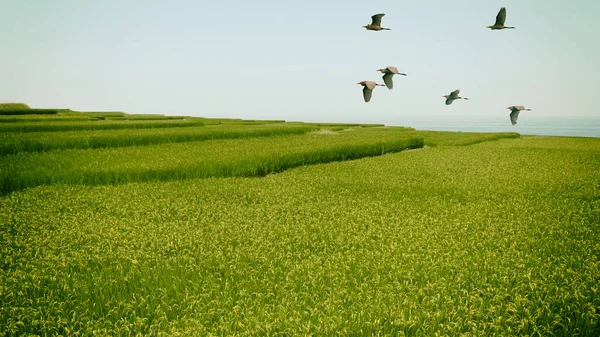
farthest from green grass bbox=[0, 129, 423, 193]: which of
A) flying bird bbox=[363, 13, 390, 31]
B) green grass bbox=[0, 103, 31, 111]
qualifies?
green grass bbox=[0, 103, 31, 111]

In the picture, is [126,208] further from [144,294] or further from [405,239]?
[405,239]

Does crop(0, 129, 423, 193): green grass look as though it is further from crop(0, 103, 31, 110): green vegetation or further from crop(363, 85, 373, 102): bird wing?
crop(0, 103, 31, 110): green vegetation

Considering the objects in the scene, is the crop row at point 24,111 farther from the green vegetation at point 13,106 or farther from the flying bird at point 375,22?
the flying bird at point 375,22

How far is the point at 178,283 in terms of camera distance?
3697 mm

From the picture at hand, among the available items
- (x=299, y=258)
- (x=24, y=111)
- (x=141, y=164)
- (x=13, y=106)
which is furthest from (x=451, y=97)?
(x=13, y=106)

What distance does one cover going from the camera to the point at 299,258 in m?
4.30

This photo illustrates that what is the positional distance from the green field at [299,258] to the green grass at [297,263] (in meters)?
0.02

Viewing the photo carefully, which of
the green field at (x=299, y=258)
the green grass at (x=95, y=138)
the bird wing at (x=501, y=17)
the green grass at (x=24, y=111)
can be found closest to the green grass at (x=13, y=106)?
the green grass at (x=24, y=111)

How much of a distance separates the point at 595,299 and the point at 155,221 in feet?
17.5

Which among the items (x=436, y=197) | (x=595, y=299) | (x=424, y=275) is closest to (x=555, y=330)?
(x=595, y=299)

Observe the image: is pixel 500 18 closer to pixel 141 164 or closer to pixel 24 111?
pixel 141 164

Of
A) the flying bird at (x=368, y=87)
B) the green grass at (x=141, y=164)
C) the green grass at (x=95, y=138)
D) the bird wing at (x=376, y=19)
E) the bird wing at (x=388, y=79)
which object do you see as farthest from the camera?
the green grass at (x=95, y=138)

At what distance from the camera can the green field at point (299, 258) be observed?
10.1ft

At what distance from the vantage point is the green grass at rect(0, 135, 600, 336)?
10.1ft
